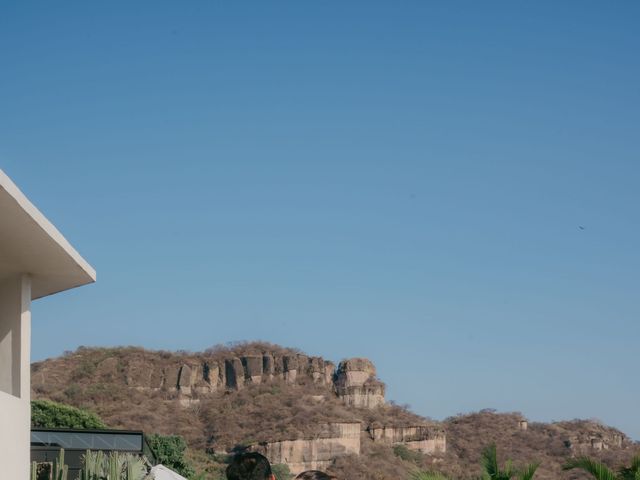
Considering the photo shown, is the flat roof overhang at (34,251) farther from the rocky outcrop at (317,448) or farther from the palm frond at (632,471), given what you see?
the rocky outcrop at (317,448)

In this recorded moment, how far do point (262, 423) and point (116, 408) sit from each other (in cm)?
1504

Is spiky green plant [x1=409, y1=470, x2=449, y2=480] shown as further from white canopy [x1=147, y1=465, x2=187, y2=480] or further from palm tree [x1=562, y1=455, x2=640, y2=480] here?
white canopy [x1=147, y1=465, x2=187, y2=480]

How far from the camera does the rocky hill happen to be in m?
104

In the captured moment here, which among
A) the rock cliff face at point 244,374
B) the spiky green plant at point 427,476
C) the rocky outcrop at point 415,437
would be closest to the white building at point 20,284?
the spiky green plant at point 427,476

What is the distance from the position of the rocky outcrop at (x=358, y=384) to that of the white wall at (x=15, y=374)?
11503 centimetres

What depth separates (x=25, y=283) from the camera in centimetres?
1081

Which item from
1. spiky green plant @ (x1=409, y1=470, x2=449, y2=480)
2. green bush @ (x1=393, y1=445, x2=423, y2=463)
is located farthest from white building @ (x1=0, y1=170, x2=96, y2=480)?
green bush @ (x1=393, y1=445, x2=423, y2=463)

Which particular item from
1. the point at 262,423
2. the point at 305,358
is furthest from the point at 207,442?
the point at 305,358

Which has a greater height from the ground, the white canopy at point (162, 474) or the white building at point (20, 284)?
the white building at point (20, 284)

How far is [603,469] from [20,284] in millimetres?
6338

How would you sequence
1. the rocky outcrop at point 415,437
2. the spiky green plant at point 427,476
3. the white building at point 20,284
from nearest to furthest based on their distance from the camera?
the white building at point 20,284
the spiky green plant at point 427,476
the rocky outcrop at point 415,437

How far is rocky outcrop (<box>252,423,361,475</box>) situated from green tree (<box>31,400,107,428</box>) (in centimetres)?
4398

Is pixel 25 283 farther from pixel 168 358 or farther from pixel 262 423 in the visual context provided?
pixel 168 358

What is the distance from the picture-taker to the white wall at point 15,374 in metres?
9.42
